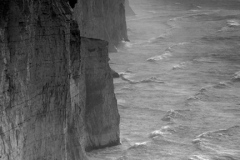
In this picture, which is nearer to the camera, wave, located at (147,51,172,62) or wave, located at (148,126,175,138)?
wave, located at (148,126,175,138)

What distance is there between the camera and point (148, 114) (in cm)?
4162

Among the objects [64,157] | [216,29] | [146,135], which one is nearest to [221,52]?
[216,29]

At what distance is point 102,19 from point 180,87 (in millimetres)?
11483

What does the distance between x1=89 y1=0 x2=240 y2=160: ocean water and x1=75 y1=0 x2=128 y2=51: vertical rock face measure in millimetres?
1839

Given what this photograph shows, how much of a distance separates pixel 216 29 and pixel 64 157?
56994 mm

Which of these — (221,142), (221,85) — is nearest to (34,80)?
(221,142)

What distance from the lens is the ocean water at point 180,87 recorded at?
3425cm

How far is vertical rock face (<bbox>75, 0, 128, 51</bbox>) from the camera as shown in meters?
50.3

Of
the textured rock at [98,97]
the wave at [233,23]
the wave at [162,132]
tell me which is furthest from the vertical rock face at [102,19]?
the wave at [233,23]

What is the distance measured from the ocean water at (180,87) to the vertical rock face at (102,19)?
1839mm

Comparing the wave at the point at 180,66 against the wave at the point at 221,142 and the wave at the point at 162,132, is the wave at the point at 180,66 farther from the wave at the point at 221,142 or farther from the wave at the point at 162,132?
the wave at the point at 162,132

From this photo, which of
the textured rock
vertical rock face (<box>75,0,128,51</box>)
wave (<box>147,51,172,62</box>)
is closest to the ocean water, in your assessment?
wave (<box>147,51,172,62</box>)

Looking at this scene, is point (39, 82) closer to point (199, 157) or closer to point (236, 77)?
point (199, 157)

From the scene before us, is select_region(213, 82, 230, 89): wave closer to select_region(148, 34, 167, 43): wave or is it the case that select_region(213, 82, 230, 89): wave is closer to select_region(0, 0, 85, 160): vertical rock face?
select_region(148, 34, 167, 43): wave
